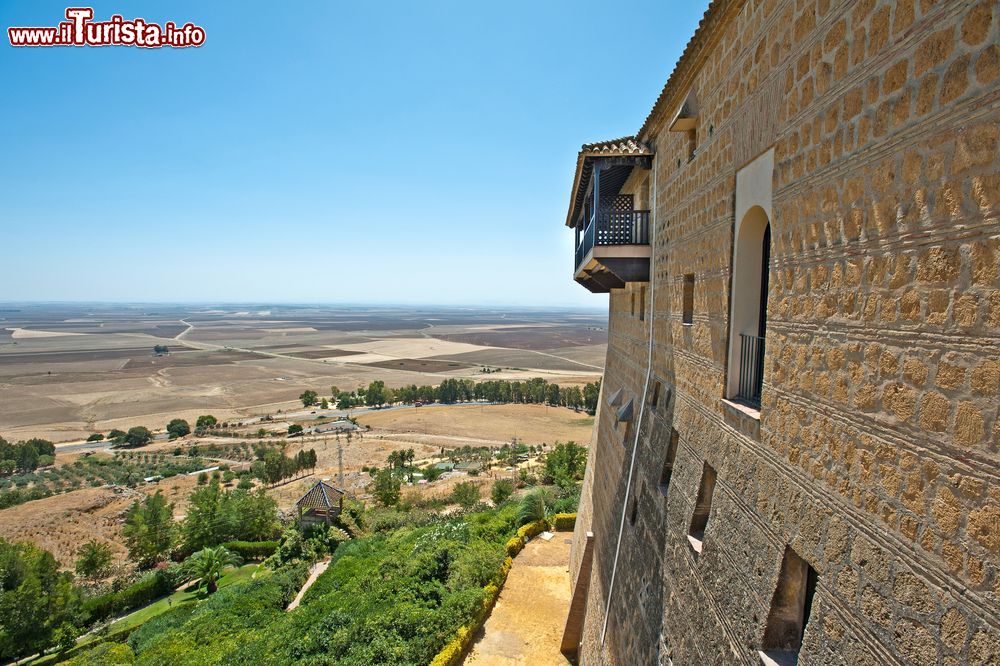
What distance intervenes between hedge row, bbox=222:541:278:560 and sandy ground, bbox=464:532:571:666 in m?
14.1

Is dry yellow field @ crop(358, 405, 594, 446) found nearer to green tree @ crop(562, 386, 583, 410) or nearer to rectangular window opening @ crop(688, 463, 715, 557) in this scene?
green tree @ crop(562, 386, 583, 410)

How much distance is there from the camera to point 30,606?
16.1 metres

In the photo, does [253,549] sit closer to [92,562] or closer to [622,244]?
[92,562]

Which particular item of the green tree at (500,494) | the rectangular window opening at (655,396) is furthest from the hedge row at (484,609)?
the rectangular window opening at (655,396)

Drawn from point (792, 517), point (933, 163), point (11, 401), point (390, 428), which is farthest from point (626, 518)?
point (11, 401)

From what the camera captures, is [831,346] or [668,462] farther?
[668,462]

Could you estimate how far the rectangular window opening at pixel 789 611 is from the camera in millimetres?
3604

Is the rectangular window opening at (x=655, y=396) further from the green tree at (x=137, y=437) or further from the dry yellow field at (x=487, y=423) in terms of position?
the green tree at (x=137, y=437)

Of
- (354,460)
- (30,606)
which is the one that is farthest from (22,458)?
(30,606)

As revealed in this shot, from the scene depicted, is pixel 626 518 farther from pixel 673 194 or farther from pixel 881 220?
pixel 881 220

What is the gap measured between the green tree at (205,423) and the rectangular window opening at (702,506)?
66.4 meters

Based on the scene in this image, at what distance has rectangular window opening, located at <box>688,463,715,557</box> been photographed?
5414 millimetres

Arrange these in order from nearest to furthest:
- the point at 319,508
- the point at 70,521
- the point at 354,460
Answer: the point at 319,508 < the point at 70,521 < the point at 354,460

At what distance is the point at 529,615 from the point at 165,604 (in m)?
15.5
